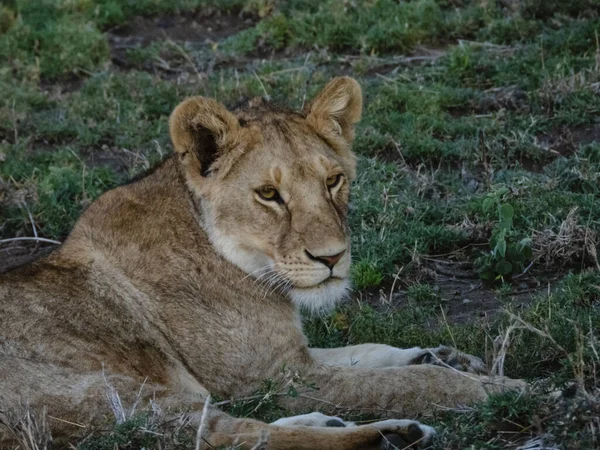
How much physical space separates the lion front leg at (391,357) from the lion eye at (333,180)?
0.86m

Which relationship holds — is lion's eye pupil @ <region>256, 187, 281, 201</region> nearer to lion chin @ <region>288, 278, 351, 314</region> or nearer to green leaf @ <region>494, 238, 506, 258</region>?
lion chin @ <region>288, 278, 351, 314</region>

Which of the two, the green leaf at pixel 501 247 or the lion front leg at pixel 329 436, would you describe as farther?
the green leaf at pixel 501 247

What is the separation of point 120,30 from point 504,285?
21.4ft

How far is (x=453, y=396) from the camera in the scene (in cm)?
543

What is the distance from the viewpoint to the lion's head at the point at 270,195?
5.54 m

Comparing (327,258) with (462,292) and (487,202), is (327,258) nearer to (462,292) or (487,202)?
(462,292)

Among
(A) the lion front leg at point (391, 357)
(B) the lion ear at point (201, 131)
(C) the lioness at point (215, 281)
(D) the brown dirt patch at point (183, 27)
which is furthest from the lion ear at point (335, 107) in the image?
(D) the brown dirt patch at point (183, 27)

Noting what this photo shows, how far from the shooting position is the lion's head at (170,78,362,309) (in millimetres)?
5543

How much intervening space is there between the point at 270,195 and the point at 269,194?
0.4 inches

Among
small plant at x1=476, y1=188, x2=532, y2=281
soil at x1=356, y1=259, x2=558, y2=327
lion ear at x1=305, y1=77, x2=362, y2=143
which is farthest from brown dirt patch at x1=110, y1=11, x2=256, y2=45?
lion ear at x1=305, y1=77, x2=362, y2=143

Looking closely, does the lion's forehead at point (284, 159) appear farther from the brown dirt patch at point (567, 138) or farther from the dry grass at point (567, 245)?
the brown dirt patch at point (567, 138)

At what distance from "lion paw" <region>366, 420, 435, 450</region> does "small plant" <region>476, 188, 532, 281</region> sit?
2.40 metres

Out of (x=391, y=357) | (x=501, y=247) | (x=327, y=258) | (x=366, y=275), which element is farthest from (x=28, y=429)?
(x=501, y=247)

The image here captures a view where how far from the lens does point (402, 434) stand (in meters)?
4.71
